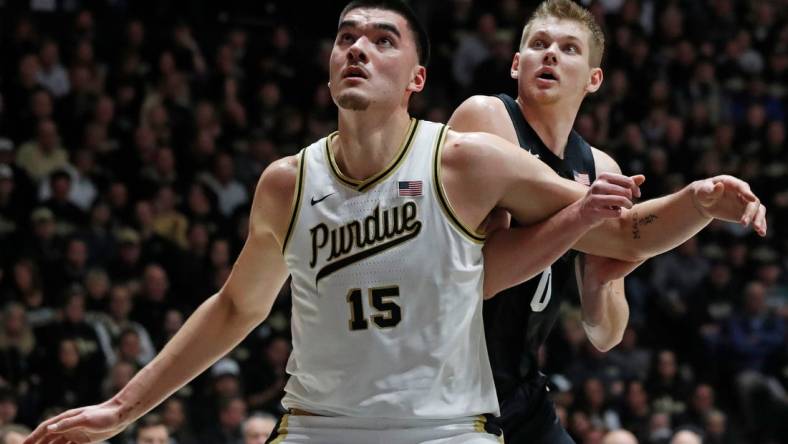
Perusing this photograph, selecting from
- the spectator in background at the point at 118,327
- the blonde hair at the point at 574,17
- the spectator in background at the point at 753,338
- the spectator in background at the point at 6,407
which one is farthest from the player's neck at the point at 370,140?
the spectator in background at the point at 753,338

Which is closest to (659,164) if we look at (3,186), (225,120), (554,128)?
(225,120)

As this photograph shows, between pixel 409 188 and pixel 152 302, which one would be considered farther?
pixel 152 302

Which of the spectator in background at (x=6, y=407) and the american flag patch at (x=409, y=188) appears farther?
the spectator in background at (x=6, y=407)

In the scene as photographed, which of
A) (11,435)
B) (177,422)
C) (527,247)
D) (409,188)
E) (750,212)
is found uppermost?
(409,188)

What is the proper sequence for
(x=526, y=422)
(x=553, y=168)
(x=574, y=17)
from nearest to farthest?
(x=526, y=422) < (x=553, y=168) < (x=574, y=17)

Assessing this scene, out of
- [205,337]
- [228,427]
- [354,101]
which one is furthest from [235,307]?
[228,427]

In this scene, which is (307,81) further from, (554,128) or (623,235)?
(623,235)

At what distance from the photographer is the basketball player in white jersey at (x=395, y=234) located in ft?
15.0

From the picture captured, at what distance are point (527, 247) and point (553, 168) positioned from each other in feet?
4.07

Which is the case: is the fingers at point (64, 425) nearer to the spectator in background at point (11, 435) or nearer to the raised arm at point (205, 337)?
the raised arm at point (205, 337)

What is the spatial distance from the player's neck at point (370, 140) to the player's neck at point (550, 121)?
1258mm

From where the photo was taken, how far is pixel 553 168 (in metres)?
5.89

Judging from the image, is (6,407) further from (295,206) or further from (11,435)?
(295,206)

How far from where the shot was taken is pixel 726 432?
14.2m
